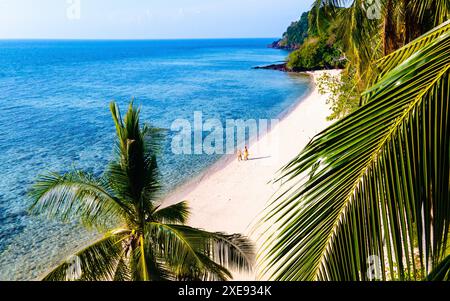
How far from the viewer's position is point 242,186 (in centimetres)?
1773

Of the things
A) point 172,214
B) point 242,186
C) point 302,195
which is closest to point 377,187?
point 302,195

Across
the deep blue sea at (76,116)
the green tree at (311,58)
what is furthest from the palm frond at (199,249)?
the green tree at (311,58)

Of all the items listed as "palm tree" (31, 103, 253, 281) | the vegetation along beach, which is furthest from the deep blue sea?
"palm tree" (31, 103, 253, 281)

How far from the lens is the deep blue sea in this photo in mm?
14648

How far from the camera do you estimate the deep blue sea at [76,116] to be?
1465 cm

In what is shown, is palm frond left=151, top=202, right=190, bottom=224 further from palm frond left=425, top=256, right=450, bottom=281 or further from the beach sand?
palm frond left=425, top=256, right=450, bottom=281

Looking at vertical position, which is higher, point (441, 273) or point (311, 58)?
point (311, 58)

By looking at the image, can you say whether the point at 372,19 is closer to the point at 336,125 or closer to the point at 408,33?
the point at 408,33

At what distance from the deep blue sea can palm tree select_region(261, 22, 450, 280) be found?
8751 millimetres

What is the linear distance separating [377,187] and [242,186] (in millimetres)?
16602

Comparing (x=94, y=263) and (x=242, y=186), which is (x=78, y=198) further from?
(x=242, y=186)

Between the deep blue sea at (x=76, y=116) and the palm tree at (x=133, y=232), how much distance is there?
2.44 m

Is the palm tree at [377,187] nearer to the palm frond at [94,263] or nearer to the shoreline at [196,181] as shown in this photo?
the palm frond at [94,263]
